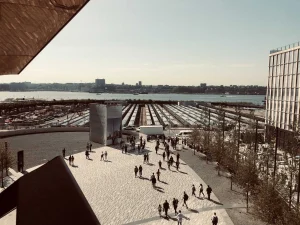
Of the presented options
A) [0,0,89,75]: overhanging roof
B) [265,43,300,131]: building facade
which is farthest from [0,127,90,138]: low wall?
[0,0,89,75]: overhanging roof

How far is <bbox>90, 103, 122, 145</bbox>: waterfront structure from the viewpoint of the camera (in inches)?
1542

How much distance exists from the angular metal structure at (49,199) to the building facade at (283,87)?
37.0 meters

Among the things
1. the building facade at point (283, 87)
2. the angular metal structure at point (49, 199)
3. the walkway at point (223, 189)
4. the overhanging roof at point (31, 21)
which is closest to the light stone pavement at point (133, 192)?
the walkway at point (223, 189)

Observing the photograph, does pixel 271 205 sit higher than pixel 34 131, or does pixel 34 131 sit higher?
pixel 271 205

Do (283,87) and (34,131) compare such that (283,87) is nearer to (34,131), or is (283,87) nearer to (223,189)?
(223,189)

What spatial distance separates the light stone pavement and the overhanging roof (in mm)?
13986

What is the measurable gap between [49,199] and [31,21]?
84.6 inches

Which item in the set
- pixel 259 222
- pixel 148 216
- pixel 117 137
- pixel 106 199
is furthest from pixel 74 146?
pixel 259 222

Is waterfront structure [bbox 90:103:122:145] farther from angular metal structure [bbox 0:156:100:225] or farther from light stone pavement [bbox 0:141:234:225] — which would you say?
angular metal structure [bbox 0:156:100:225]

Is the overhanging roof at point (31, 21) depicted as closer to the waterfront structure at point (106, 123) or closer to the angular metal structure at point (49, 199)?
the angular metal structure at point (49, 199)

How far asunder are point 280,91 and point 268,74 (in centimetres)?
530

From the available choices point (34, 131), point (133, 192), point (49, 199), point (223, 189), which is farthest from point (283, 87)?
point (49, 199)

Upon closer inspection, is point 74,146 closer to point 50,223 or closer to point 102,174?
point 102,174

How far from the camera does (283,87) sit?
4200cm
